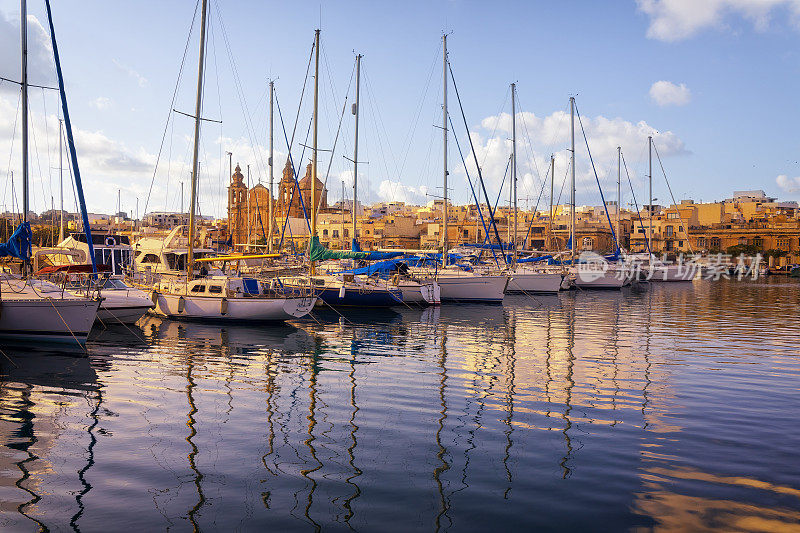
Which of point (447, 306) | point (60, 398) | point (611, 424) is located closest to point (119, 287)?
point (60, 398)

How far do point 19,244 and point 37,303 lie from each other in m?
2.03

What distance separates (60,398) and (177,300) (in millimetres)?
12819

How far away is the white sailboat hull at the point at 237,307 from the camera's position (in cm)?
2439

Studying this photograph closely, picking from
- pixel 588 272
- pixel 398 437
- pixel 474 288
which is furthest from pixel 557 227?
pixel 398 437

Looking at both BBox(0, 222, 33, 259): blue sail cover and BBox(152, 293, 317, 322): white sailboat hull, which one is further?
BBox(152, 293, 317, 322): white sailboat hull

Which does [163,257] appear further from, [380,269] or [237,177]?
[237,177]

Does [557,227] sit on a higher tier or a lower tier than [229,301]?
higher

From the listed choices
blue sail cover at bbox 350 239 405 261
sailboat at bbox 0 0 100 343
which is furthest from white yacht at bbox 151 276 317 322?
blue sail cover at bbox 350 239 405 261

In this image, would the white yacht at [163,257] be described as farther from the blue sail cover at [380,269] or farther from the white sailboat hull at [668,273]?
the white sailboat hull at [668,273]

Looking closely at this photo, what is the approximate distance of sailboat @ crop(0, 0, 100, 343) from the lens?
18.4 meters

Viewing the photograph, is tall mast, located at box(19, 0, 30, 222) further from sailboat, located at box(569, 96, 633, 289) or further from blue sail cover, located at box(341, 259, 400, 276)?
sailboat, located at box(569, 96, 633, 289)

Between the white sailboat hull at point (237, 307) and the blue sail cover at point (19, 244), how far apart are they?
Result: 674 centimetres

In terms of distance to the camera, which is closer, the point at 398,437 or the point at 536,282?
the point at 398,437

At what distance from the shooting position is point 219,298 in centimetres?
2459
